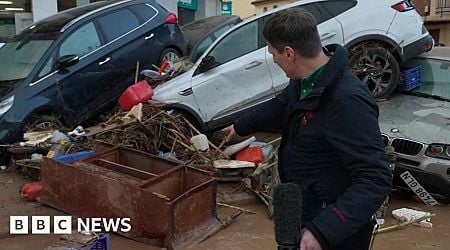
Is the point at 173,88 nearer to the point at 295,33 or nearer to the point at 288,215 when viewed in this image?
the point at 295,33

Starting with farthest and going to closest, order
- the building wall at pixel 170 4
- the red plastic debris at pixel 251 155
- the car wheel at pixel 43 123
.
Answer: the building wall at pixel 170 4 → the car wheel at pixel 43 123 → the red plastic debris at pixel 251 155

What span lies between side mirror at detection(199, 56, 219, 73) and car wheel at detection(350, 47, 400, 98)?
1946 mm

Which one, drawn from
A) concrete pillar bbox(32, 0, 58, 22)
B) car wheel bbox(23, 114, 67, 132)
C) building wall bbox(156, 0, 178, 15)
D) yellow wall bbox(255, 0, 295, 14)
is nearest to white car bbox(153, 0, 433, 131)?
car wheel bbox(23, 114, 67, 132)

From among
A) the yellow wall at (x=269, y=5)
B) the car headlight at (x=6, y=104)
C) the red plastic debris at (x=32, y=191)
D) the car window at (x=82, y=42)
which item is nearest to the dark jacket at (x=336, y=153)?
the red plastic debris at (x=32, y=191)

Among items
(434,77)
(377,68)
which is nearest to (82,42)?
(377,68)

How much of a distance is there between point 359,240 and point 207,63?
5.35 meters

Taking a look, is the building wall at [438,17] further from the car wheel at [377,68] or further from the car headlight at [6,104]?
the car headlight at [6,104]

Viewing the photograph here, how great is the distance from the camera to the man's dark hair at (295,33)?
1891mm

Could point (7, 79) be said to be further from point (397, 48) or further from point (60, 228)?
point (397, 48)

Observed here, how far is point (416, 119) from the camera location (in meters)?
6.09

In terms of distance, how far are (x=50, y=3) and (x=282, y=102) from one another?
11.9m

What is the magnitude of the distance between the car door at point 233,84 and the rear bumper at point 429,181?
2.22 m

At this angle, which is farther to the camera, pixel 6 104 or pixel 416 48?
pixel 416 48

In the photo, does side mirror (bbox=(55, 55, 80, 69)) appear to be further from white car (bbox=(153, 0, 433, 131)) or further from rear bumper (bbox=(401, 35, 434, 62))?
rear bumper (bbox=(401, 35, 434, 62))
